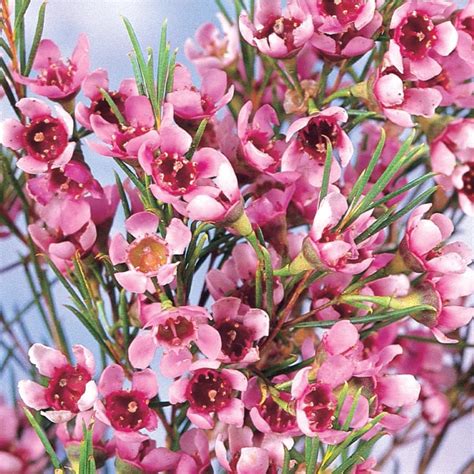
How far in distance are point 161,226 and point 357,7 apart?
0.22 m

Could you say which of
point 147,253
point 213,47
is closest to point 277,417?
point 147,253

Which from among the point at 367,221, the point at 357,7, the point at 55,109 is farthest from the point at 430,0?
the point at 55,109

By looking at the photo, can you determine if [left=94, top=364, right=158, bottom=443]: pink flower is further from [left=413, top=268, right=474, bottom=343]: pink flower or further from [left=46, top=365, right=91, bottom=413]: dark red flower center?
[left=413, top=268, right=474, bottom=343]: pink flower

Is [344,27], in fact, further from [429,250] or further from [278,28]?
[429,250]

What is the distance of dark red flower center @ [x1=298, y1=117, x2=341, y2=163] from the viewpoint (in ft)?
2.36

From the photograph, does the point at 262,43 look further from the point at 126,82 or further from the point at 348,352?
the point at 348,352

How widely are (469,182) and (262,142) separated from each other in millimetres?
237

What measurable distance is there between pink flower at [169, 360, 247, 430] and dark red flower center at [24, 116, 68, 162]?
197 millimetres

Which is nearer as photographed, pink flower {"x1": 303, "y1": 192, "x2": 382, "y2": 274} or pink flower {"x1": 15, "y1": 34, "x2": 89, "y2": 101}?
pink flower {"x1": 303, "y1": 192, "x2": 382, "y2": 274}

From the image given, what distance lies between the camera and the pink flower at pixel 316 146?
0.71 meters

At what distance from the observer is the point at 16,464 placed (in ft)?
3.02

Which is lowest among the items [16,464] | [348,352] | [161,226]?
[16,464]

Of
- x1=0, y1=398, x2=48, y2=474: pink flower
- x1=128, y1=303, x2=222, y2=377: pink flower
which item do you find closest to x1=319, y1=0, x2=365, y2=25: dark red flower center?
x1=128, y1=303, x2=222, y2=377: pink flower

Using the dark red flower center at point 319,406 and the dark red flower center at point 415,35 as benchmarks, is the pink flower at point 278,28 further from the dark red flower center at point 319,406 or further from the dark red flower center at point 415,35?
the dark red flower center at point 319,406
